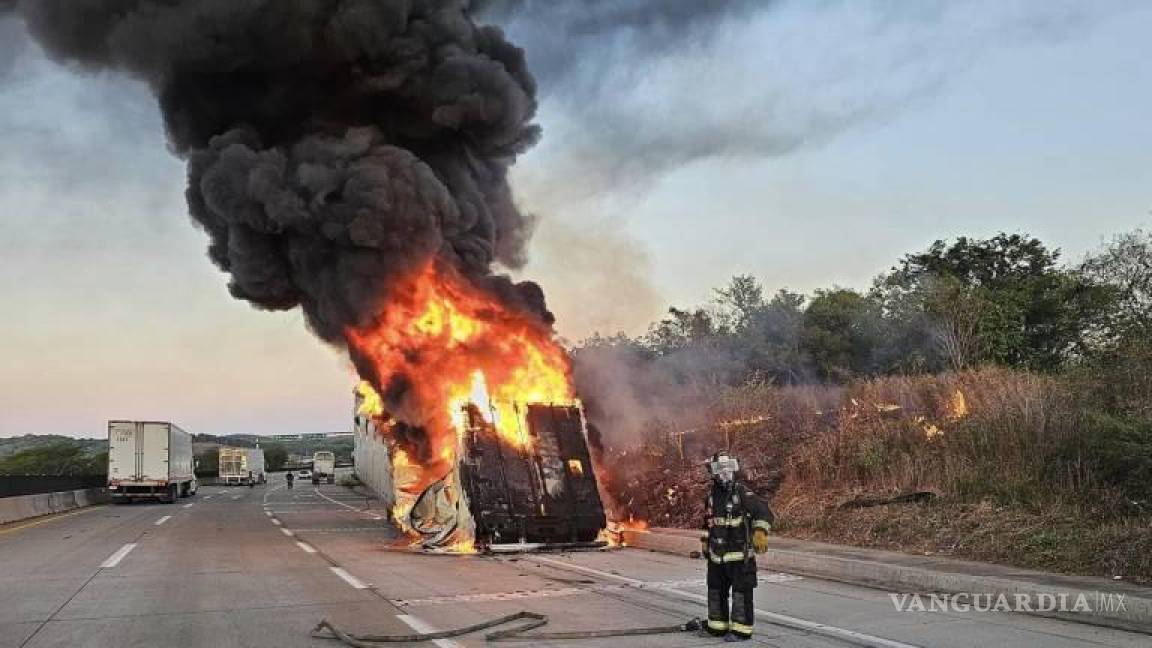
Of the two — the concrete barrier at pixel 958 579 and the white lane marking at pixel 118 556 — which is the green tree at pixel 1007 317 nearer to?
the concrete barrier at pixel 958 579

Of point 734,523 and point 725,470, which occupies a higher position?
point 725,470

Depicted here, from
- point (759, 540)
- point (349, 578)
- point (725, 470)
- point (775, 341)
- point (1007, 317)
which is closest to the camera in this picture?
point (759, 540)

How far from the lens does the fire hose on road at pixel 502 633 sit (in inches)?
269

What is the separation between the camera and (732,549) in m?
7.04

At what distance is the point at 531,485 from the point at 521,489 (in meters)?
0.19

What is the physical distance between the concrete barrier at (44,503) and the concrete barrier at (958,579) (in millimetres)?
20389

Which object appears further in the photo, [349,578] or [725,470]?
[349,578]

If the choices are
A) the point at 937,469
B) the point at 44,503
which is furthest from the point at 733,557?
the point at 44,503

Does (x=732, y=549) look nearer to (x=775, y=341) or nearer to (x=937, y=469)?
(x=937, y=469)

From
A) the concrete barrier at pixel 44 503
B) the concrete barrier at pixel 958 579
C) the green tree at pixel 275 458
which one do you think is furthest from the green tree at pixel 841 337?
the green tree at pixel 275 458

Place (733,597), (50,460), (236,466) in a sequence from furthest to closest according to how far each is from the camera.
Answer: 1. (50,460)
2. (236,466)
3. (733,597)

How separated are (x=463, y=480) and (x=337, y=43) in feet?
28.9

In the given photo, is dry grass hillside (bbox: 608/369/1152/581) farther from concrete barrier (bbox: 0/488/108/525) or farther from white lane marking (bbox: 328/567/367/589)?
concrete barrier (bbox: 0/488/108/525)

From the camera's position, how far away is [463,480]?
13.5 metres
